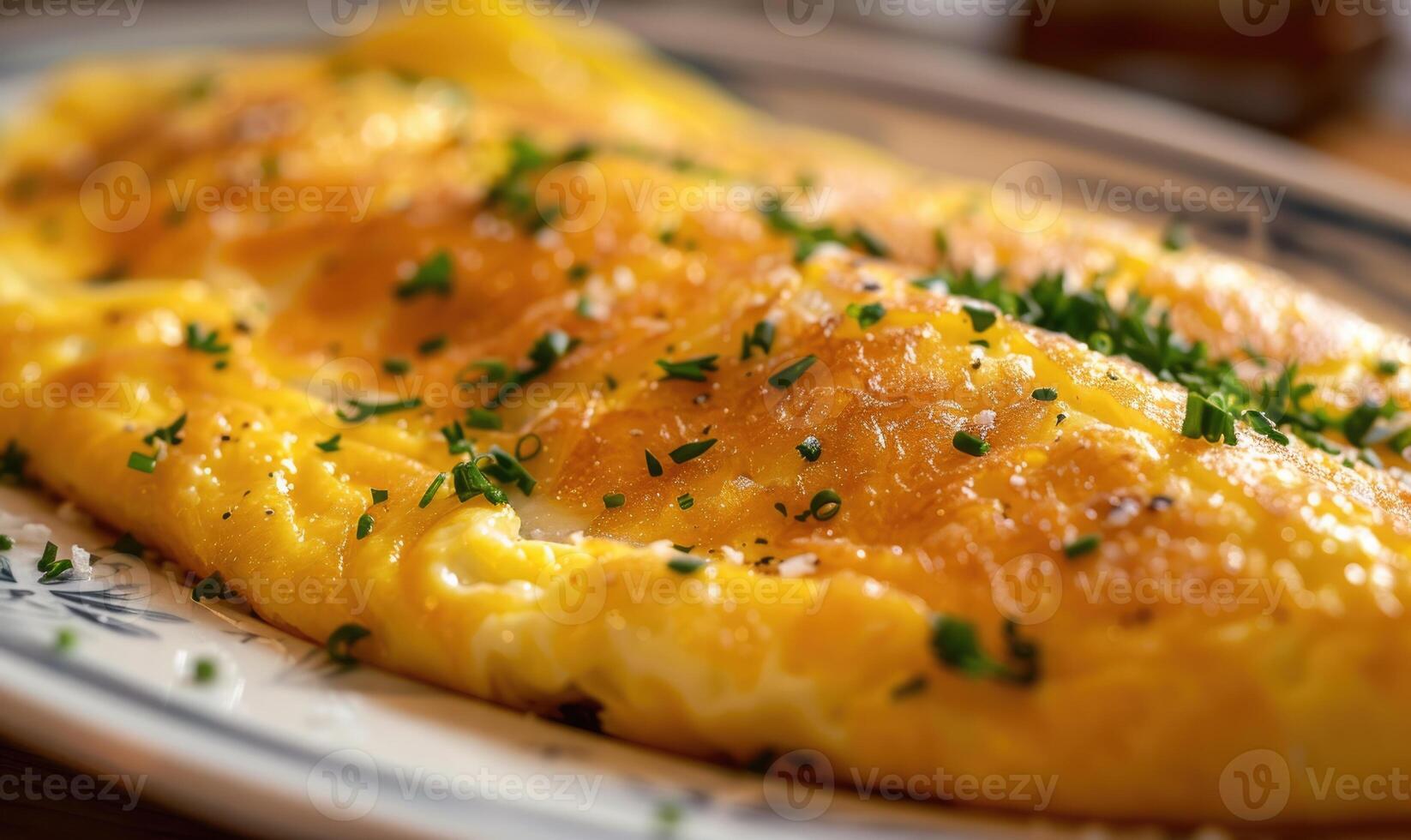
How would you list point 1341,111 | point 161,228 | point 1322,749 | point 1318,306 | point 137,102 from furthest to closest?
point 1341,111 → point 137,102 → point 161,228 → point 1318,306 → point 1322,749

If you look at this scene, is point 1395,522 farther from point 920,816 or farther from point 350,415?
point 350,415

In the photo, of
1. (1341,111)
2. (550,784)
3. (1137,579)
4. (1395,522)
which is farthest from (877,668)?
(1341,111)
